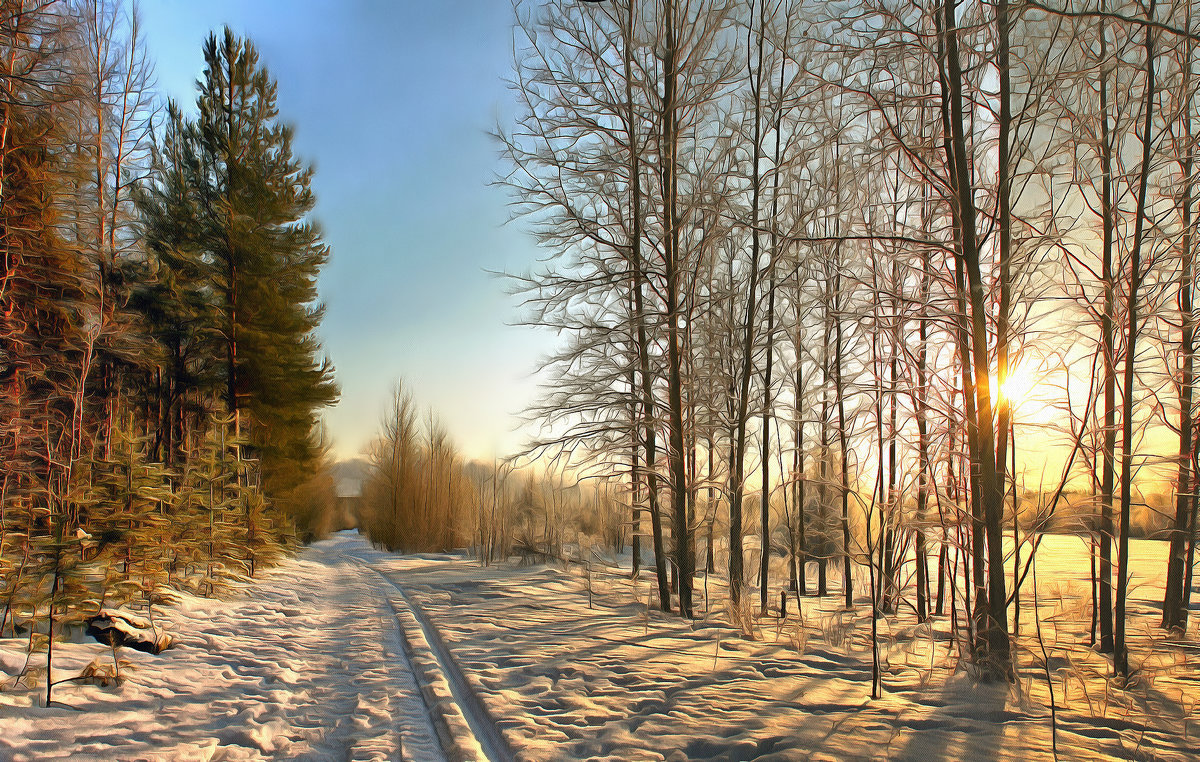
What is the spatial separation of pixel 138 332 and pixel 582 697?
11.5 m

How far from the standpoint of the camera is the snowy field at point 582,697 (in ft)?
10.4

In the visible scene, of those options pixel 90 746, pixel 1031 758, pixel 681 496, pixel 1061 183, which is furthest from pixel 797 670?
pixel 1061 183

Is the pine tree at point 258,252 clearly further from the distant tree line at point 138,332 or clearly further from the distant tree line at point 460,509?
the distant tree line at point 460,509

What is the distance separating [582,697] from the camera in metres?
4.13

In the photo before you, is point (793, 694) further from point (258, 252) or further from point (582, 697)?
point (258, 252)

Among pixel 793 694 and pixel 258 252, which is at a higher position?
pixel 258 252

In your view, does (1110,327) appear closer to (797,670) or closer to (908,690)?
(908,690)

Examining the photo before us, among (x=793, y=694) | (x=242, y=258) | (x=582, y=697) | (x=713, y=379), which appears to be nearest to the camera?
(x=793, y=694)

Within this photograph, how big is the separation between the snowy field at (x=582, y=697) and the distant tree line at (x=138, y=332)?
0.91 m

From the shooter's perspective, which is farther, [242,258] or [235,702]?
[242,258]

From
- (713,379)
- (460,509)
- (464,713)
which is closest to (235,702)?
(464,713)

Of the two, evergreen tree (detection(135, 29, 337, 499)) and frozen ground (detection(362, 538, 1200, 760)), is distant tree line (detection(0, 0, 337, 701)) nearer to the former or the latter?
evergreen tree (detection(135, 29, 337, 499))

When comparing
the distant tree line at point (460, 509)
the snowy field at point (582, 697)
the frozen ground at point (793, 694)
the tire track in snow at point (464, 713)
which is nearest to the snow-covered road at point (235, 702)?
the snowy field at point (582, 697)

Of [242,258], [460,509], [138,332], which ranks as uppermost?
[242,258]
